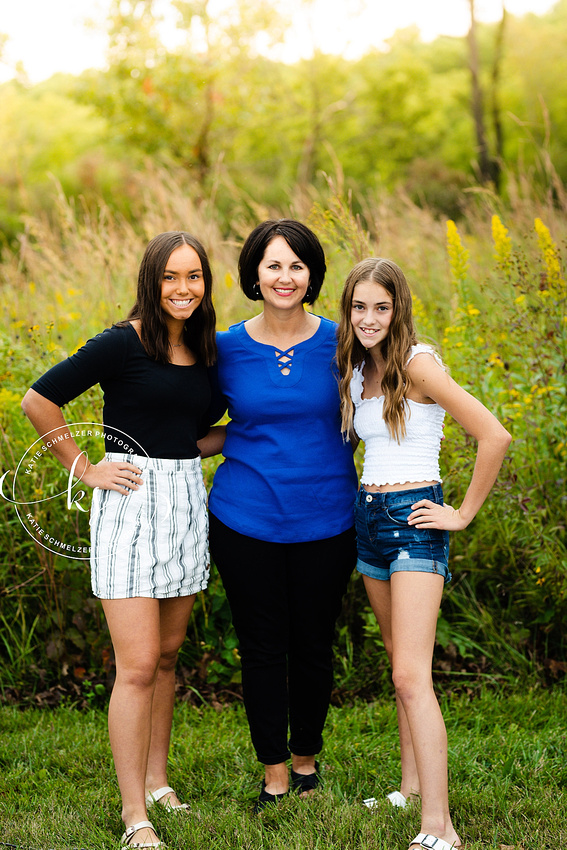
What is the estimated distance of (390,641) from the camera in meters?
2.36

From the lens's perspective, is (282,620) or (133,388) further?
(282,620)

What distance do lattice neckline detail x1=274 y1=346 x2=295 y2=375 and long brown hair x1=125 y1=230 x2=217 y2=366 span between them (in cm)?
21

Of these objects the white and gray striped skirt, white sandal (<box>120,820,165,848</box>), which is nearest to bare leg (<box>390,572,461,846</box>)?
the white and gray striped skirt

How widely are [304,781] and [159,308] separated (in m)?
1.64

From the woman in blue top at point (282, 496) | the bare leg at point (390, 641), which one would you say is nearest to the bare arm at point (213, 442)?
the woman in blue top at point (282, 496)

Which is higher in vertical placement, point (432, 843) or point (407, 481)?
point (407, 481)

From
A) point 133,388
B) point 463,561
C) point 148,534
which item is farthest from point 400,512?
point 463,561

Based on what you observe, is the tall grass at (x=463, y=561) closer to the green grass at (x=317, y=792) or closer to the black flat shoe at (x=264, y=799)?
the green grass at (x=317, y=792)

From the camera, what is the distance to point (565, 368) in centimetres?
320

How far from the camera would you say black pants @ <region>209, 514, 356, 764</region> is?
235 cm

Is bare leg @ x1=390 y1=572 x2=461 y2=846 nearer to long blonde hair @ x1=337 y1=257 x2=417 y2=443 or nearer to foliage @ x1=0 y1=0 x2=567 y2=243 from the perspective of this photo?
long blonde hair @ x1=337 y1=257 x2=417 y2=443

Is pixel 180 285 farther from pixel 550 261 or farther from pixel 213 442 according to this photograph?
pixel 550 261

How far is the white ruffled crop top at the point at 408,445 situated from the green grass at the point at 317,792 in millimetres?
1035

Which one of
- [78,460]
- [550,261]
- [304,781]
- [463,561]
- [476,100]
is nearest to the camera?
[78,460]
